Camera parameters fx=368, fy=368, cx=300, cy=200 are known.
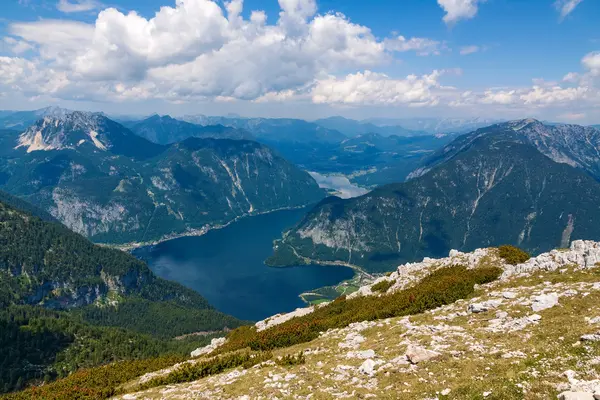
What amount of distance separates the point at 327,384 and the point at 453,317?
696 inches

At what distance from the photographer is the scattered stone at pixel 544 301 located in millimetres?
34781

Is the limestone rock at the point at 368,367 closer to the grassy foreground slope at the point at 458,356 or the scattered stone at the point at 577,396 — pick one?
the grassy foreground slope at the point at 458,356

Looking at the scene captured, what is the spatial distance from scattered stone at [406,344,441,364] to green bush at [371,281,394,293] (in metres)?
41.8

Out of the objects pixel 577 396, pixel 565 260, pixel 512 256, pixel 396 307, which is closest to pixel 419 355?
pixel 577 396

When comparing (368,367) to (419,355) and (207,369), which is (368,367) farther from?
(207,369)

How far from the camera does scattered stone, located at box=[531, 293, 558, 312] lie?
34.8 metres

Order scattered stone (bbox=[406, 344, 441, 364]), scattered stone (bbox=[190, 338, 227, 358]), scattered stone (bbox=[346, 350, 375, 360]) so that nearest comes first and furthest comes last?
scattered stone (bbox=[406, 344, 441, 364]) → scattered stone (bbox=[346, 350, 375, 360]) → scattered stone (bbox=[190, 338, 227, 358])

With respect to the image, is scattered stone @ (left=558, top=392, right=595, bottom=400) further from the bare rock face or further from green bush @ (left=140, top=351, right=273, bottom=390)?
the bare rock face

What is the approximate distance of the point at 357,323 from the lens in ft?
158

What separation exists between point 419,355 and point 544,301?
1587 cm

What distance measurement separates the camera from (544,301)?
117 feet

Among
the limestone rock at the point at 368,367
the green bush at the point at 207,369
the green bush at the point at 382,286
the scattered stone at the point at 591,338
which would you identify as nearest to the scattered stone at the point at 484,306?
the scattered stone at the point at 591,338

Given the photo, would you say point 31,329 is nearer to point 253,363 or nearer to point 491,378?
point 253,363

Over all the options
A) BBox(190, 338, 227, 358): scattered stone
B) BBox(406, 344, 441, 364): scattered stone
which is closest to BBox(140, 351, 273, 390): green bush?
BBox(406, 344, 441, 364): scattered stone
